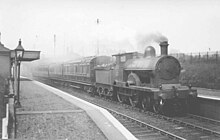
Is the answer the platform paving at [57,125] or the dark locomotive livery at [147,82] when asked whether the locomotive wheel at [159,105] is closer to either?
the dark locomotive livery at [147,82]

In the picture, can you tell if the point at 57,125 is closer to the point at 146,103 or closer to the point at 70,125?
the point at 70,125

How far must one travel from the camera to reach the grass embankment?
20.6 metres

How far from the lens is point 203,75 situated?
21844 mm

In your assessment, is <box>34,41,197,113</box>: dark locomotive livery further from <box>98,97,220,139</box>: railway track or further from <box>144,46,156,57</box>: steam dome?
<box>98,97,220,139</box>: railway track

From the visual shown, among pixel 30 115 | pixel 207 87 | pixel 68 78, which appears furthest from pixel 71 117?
pixel 68 78

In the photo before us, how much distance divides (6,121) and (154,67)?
7756 millimetres

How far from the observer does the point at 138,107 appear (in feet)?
49.2


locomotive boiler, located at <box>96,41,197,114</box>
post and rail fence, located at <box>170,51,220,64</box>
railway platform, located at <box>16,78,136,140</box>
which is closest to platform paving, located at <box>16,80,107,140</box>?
railway platform, located at <box>16,78,136,140</box>

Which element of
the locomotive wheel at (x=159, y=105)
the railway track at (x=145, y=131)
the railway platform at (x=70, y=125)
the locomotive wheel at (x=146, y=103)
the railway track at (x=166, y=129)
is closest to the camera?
the railway platform at (x=70, y=125)

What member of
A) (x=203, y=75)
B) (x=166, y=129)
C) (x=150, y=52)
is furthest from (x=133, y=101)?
(x=203, y=75)

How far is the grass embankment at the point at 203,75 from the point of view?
20.6 m

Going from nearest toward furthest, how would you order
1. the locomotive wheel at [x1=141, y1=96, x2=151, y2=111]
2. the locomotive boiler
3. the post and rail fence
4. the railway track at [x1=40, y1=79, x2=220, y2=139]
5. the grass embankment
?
the railway track at [x1=40, y1=79, x2=220, y2=139] < the locomotive boiler < the locomotive wheel at [x1=141, y1=96, x2=151, y2=111] < the grass embankment < the post and rail fence

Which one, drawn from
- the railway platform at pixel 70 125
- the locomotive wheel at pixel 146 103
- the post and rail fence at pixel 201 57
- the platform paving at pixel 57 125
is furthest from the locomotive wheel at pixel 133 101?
the post and rail fence at pixel 201 57

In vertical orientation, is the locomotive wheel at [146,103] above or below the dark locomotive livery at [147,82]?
below
